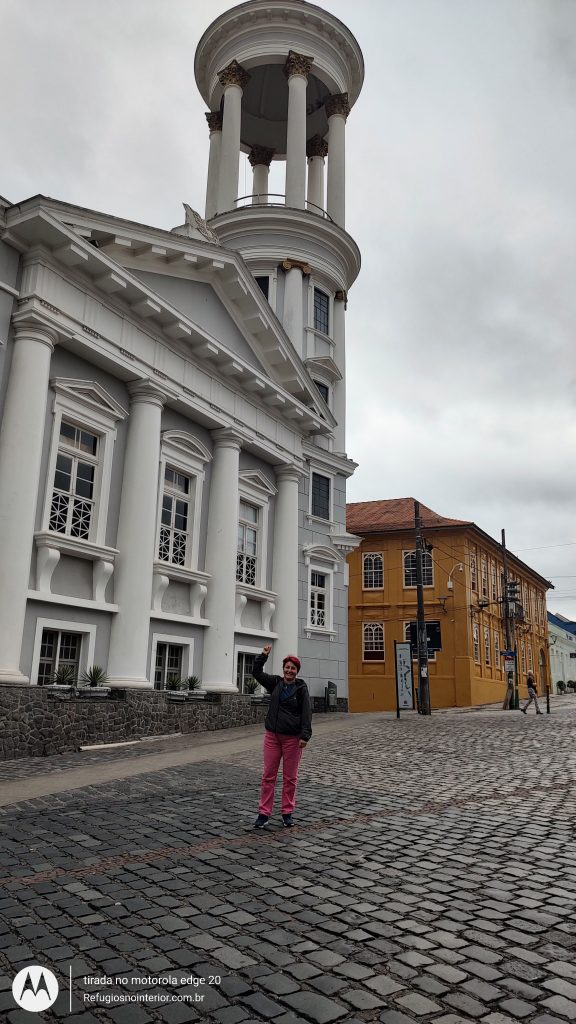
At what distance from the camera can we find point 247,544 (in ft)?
Answer: 75.3

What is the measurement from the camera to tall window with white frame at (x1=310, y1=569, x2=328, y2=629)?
26452 millimetres

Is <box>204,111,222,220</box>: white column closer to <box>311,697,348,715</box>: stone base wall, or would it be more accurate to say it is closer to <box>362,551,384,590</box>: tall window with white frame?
<box>362,551,384,590</box>: tall window with white frame

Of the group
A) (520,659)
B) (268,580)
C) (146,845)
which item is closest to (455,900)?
(146,845)

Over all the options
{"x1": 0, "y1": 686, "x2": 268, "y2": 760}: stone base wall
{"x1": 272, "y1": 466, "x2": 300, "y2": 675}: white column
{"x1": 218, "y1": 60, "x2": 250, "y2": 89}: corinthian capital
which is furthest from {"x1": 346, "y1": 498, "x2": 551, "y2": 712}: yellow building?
{"x1": 218, "y1": 60, "x2": 250, "y2": 89}: corinthian capital

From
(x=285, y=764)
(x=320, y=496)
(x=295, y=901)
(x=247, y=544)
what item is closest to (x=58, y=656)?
(x=247, y=544)

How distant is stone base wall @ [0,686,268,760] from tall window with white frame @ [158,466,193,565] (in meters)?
3.71

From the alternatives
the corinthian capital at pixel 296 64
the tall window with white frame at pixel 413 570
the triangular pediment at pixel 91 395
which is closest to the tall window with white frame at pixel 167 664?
the triangular pediment at pixel 91 395

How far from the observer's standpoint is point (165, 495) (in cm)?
1942

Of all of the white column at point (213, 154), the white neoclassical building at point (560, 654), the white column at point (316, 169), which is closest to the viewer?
the white column at point (213, 154)

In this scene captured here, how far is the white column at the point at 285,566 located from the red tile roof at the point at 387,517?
1932 centimetres

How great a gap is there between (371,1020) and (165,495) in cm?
1655

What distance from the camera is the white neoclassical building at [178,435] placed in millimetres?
14852

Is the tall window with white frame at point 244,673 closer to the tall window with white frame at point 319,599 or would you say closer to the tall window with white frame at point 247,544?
the tall window with white frame at point 247,544

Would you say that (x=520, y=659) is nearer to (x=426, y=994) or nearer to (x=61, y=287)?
(x=61, y=287)
